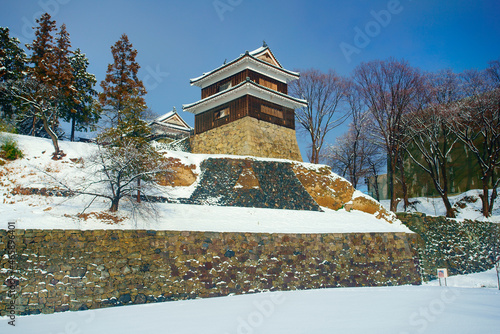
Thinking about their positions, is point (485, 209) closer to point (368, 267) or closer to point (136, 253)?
point (368, 267)

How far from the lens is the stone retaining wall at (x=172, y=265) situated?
9359 millimetres

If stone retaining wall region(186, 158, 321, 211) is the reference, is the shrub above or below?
above

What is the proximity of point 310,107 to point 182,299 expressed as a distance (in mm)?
22424

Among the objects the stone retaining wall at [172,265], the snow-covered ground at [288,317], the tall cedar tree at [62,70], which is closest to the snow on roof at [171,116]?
the tall cedar tree at [62,70]

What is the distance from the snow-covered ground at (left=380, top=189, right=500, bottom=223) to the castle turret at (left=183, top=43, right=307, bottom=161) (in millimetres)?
12201

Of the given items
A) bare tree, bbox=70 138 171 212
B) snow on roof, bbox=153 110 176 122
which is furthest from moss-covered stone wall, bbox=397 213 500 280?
snow on roof, bbox=153 110 176 122

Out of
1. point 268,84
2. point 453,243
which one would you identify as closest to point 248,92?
point 268,84

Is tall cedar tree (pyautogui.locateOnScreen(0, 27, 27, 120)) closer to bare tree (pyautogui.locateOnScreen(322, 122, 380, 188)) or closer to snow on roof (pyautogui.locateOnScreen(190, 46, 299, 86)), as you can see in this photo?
snow on roof (pyautogui.locateOnScreen(190, 46, 299, 86))

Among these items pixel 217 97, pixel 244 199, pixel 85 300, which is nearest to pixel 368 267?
pixel 244 199

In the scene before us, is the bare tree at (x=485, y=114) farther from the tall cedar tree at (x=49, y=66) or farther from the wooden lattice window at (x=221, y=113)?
the tall cedar tree at (x=49, y=66)

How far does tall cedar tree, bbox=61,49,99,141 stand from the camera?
25.3 metres

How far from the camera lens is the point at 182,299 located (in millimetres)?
10961

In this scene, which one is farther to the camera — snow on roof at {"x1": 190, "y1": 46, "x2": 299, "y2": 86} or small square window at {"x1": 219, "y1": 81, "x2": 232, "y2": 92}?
small square window at {"x1": 219, "y1": 81, "x2": 232, "y2": 92}

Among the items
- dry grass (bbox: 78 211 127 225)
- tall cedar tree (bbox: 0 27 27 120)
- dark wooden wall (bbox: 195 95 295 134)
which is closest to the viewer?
dry grass (bbox: 78 211 127 225)
